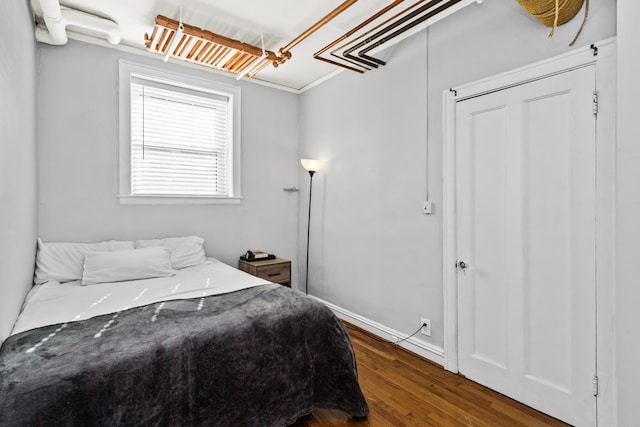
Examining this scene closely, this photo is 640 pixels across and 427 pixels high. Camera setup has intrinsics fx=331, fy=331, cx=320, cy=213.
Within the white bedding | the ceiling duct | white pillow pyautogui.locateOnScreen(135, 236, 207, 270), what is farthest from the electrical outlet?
the ceiling duct

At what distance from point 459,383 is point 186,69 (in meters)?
3.93

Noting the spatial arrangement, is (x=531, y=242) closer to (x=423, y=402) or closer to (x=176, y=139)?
(x=423, y=402)

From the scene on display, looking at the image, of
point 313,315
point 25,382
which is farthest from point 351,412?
point 25,382

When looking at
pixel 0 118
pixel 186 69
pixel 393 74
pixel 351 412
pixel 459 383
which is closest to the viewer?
pixel 0 118

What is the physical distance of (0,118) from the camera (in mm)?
1503

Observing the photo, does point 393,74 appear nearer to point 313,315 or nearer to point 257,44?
point 257,44

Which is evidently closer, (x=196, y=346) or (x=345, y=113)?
(x=196, y=346)

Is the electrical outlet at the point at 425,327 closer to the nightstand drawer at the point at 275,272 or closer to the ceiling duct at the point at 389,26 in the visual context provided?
the nightstand drawer at the point at 275,272

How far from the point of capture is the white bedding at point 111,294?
1.91 meters

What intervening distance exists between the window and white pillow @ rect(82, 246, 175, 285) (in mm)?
684

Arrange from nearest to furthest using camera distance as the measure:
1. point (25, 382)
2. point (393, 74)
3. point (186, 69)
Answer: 1. point (25, 382)
2. point (393, 74)
3. point (186, 69)

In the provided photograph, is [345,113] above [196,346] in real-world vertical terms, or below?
above

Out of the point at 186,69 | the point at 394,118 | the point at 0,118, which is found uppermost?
the point at 186,69

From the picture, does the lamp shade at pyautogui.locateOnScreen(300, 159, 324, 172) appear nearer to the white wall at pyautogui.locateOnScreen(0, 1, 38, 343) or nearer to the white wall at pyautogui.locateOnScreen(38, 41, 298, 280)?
the white wall at pyautogui.locateOnScreen(38, 41, 298, 280)
